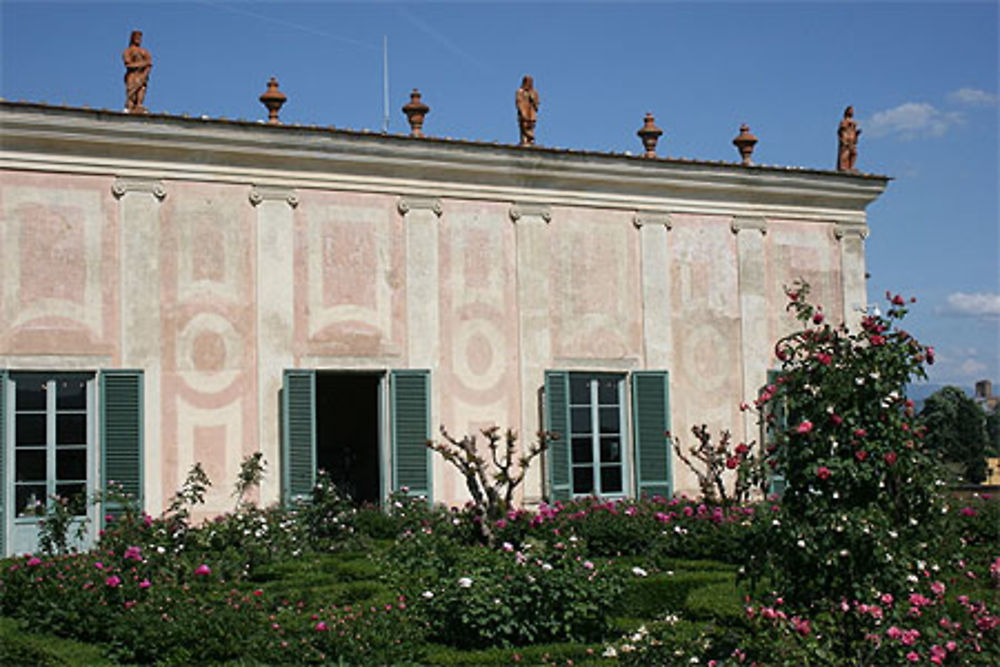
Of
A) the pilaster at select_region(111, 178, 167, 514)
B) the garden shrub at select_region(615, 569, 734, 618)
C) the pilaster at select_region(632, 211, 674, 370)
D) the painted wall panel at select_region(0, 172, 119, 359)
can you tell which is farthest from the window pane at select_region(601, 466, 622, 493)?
the painted wall panel at select_region(0, 172, 119, 359)

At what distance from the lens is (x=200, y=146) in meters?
14.5

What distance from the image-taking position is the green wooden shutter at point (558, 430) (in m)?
15.6

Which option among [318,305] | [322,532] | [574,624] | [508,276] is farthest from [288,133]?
[574,624]

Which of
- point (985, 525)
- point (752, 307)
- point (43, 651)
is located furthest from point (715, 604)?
point (752, 307)

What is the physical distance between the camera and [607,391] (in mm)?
16375

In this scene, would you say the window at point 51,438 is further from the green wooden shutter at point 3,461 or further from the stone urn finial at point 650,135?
the stone urn finial at point 650,135

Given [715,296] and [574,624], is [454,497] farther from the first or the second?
[574,624]

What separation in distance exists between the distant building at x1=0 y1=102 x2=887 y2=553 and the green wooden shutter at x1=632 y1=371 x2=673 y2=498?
30 millimetres

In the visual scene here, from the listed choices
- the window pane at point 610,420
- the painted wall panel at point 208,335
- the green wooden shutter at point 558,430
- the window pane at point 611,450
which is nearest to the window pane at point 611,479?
the window pane at point 611,450

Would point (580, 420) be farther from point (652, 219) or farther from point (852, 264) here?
point (852, 264)

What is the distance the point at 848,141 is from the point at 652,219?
3.71 meters

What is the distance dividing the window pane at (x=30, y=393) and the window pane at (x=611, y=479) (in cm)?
710

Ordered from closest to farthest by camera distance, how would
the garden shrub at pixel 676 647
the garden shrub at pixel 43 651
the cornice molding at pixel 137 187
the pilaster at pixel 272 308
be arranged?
the garden shrub at pixel 676 647, the garden shrub at pixel 43 651, the cornice molding at pixel 137 187, the pilaster at pixel 272 308

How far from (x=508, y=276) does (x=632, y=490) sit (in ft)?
10.9
